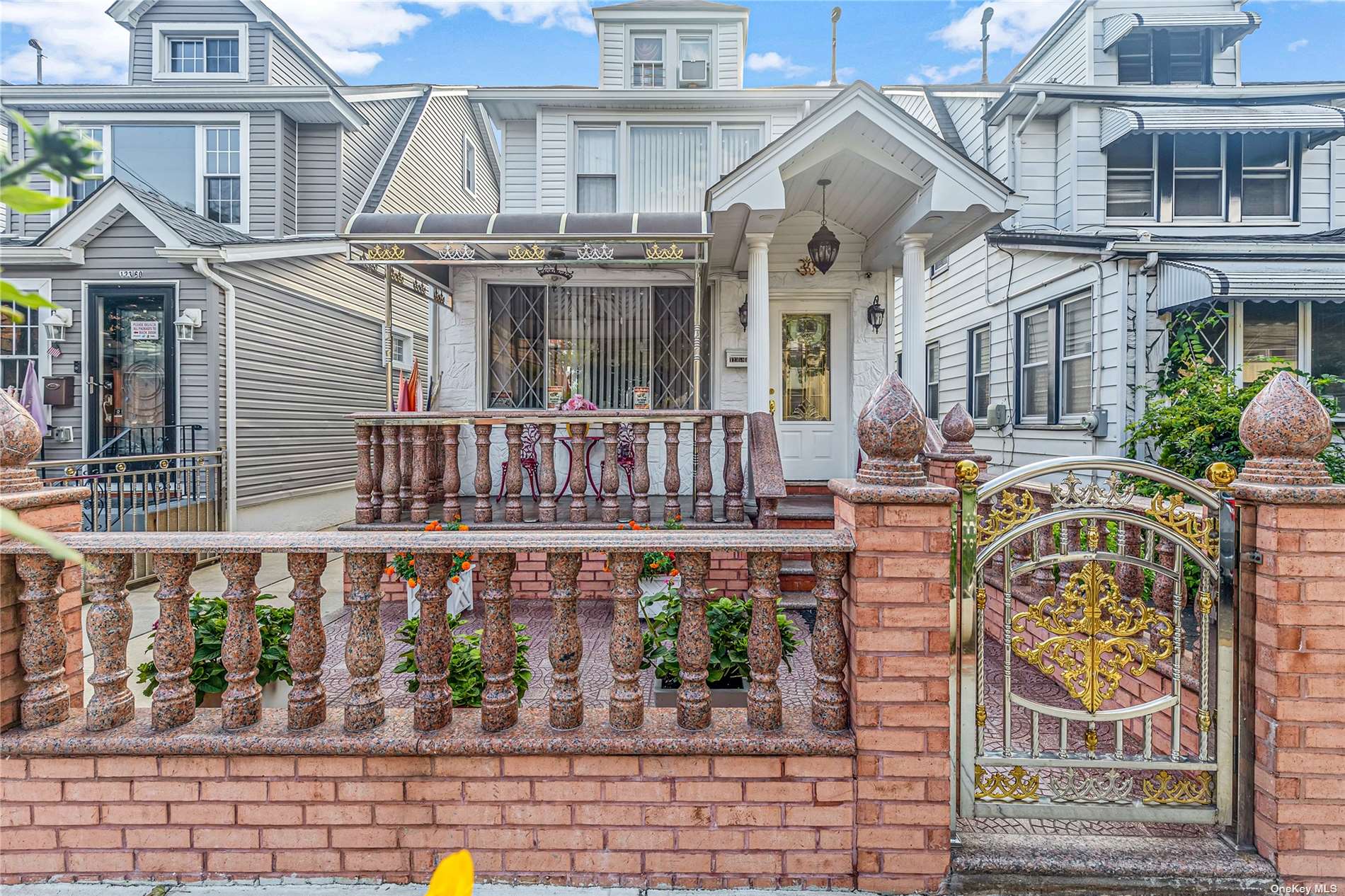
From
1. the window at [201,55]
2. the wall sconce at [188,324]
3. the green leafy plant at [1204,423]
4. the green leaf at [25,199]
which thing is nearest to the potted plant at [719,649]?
the green leaf at [25,199]

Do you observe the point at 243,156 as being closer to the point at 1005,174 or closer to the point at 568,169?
the point at 568,169

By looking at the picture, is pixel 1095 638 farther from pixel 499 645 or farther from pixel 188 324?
pixel 188 324

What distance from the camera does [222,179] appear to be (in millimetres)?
10258

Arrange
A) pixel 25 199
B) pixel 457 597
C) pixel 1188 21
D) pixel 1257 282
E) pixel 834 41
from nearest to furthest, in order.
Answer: pixel 25 199 < pixel 457 597 < pixel 1257 282 < pixel 834 41 < pixel 1188 21

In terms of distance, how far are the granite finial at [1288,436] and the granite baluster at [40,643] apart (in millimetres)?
4040

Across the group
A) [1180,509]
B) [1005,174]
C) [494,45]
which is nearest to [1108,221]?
[1005,174]

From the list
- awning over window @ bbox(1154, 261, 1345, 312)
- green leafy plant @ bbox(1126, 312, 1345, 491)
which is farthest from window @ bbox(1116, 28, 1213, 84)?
green leafy plant @ bbox(1126, 312, 1345, 491)

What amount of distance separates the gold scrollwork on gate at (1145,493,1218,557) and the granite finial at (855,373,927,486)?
0.88 metres

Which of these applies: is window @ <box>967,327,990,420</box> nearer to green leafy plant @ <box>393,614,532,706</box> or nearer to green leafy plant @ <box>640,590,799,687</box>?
green leafy plant @ <box>640,590,799,687</box>

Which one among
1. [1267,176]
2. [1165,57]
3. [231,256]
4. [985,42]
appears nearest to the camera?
[231,256]

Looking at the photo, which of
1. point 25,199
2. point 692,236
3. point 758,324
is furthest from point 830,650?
point 758,324

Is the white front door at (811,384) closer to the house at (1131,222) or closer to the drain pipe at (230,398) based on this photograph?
the house at (1131,222)

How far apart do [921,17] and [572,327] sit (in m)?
7.33

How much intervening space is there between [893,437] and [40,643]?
2.96 meters
